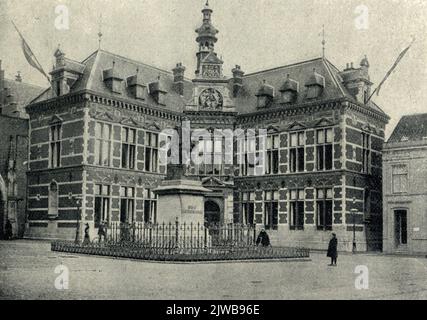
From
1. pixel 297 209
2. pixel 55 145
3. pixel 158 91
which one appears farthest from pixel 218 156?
pixel 55 145

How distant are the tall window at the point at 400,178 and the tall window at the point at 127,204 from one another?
590 inches

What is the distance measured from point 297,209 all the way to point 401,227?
5.88 meters

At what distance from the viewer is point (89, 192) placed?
1210 inches

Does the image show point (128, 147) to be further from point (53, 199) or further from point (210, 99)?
point (210, 99)

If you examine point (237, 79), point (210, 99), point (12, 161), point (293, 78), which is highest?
point (237, 79)

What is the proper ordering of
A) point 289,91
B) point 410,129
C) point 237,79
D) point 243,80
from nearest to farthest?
1. point 410,129
2. point 289,91
3. point 237,79
4. point 243,80

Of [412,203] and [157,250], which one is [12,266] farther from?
[412,203]

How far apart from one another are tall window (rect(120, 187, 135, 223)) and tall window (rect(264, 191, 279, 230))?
322 inches

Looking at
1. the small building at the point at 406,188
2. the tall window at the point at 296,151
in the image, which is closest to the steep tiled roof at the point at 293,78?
the tall window at the point at 296,151

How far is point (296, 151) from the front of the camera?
33.6 meters

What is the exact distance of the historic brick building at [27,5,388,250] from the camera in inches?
1236

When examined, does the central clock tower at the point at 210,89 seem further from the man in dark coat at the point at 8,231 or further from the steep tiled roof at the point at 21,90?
the man in dark coat at the point at 8,231

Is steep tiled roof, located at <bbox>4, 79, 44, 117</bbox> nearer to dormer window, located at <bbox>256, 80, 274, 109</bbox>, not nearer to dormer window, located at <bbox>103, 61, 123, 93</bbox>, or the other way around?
dormer window, located at <bbox>103, 61, 123, 93</bbox>
